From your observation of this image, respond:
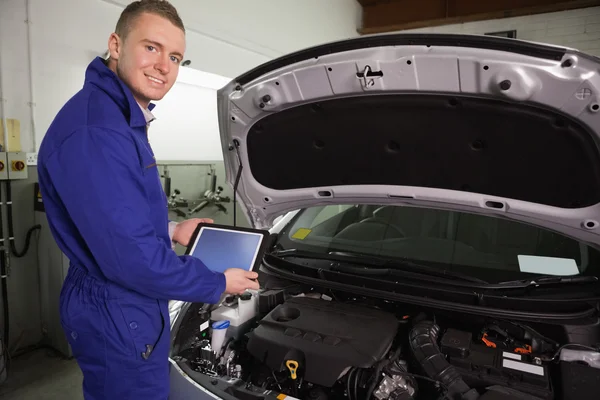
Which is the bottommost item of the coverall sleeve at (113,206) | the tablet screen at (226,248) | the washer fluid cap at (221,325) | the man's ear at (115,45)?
the washer fluid cap at (221,325)

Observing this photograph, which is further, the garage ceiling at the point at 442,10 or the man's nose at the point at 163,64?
the garage ceiling at the point at 442,10

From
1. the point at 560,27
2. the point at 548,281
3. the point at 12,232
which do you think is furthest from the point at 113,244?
the point at 560,27

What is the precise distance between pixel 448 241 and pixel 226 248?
3.31ft

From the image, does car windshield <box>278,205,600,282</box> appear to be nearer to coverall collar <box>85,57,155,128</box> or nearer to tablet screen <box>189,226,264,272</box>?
tablet screen <box>189,226,264,272</box>

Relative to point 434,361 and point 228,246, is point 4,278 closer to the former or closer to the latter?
Answer: point 228,246

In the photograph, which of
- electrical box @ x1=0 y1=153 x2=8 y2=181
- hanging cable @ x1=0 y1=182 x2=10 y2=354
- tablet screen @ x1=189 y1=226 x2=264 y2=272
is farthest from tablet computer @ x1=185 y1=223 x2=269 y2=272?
hanging cable @ x1=0 y1=182 x2=10 y2=354

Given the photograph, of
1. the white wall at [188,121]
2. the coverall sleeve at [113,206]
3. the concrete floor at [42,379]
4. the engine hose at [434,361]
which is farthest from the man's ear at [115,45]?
the white wall at [188,121]

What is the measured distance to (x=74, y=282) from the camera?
126 centimetres

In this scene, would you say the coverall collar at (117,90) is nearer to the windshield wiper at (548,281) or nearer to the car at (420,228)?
the car at (420,228)

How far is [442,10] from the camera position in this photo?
595 centimetres

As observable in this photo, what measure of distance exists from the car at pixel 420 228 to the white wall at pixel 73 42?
83.9 inches

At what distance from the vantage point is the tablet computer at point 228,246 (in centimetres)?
141

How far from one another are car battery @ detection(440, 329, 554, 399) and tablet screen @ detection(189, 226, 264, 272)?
0.75 m

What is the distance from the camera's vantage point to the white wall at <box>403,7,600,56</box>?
5.29m
